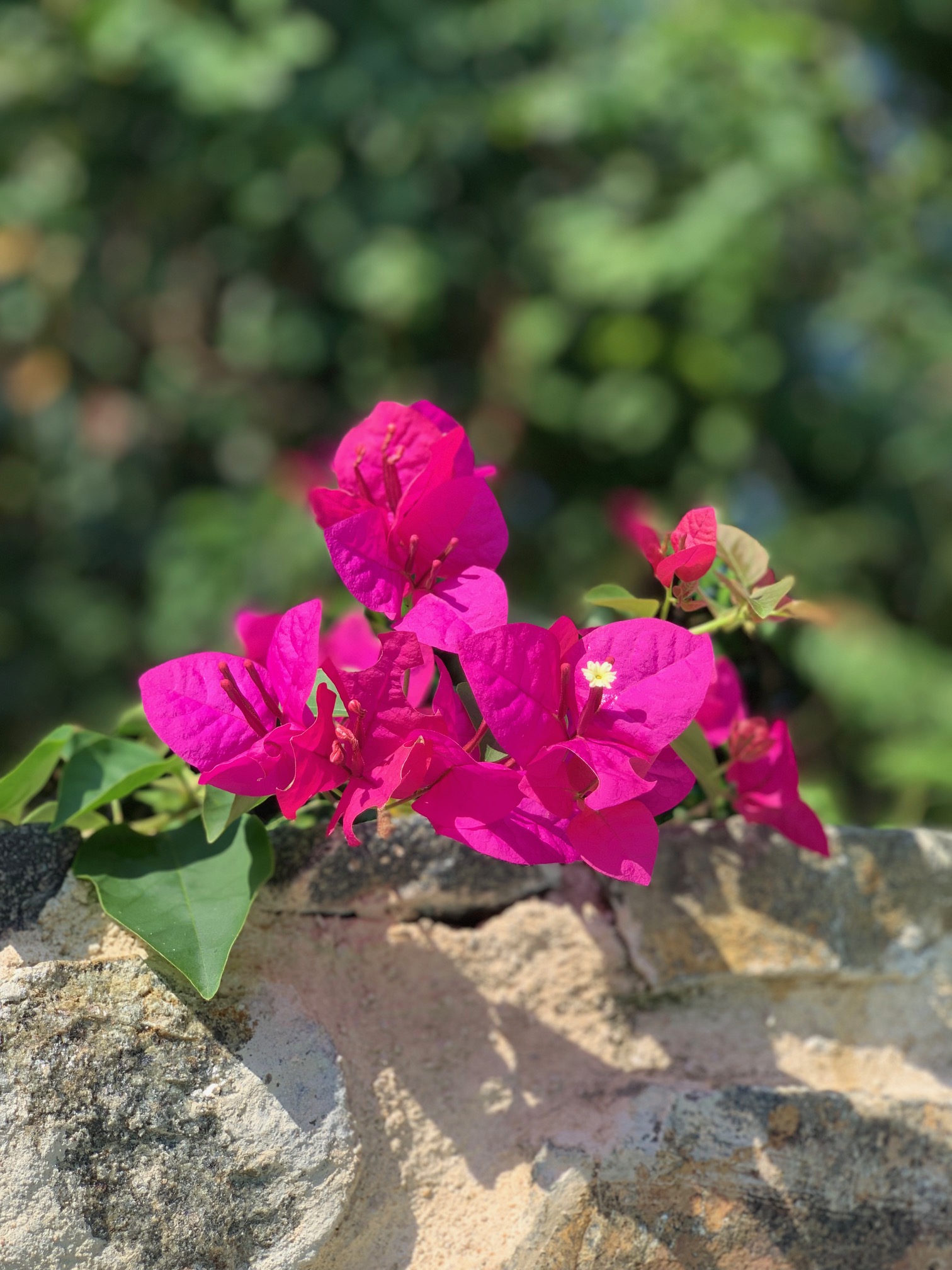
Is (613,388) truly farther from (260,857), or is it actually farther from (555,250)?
→ (260,857)

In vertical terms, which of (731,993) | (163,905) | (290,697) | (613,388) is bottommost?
(613,388)

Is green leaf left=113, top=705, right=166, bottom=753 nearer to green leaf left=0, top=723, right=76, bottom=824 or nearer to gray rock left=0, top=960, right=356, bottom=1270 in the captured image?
green leaf left=0, top=723, right=76, bottom=824

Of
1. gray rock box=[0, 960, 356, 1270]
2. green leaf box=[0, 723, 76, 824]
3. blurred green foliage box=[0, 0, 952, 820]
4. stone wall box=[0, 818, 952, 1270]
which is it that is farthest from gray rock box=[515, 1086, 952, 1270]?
blurred green foliage box=[0, 0, 952, 820]

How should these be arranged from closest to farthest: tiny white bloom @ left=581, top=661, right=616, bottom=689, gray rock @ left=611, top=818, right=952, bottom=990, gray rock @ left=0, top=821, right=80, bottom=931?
tiny white bloom @ left=581, top=661, right=616, bottom=689
gray rock @ left=0, top=821, right=80, bottom=931
gray rock @ left=611, top=818, right=952, bottom=990

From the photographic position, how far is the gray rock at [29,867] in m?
0.59

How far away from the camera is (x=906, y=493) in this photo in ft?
9.30

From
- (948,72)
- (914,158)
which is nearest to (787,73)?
(914,158)

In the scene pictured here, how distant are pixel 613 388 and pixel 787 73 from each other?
73 centimetres

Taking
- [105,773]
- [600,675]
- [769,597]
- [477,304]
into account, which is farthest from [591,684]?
[477,304]

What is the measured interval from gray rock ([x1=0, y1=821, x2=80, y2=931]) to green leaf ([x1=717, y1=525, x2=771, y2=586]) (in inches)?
16.6

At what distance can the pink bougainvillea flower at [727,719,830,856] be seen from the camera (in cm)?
64

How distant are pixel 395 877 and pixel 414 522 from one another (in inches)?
9.8

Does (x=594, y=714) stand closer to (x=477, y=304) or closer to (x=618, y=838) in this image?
(x=618, y=838)

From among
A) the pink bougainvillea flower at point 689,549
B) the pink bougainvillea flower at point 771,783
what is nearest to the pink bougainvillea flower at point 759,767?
the pink bougainvillea flower at point 771,783
